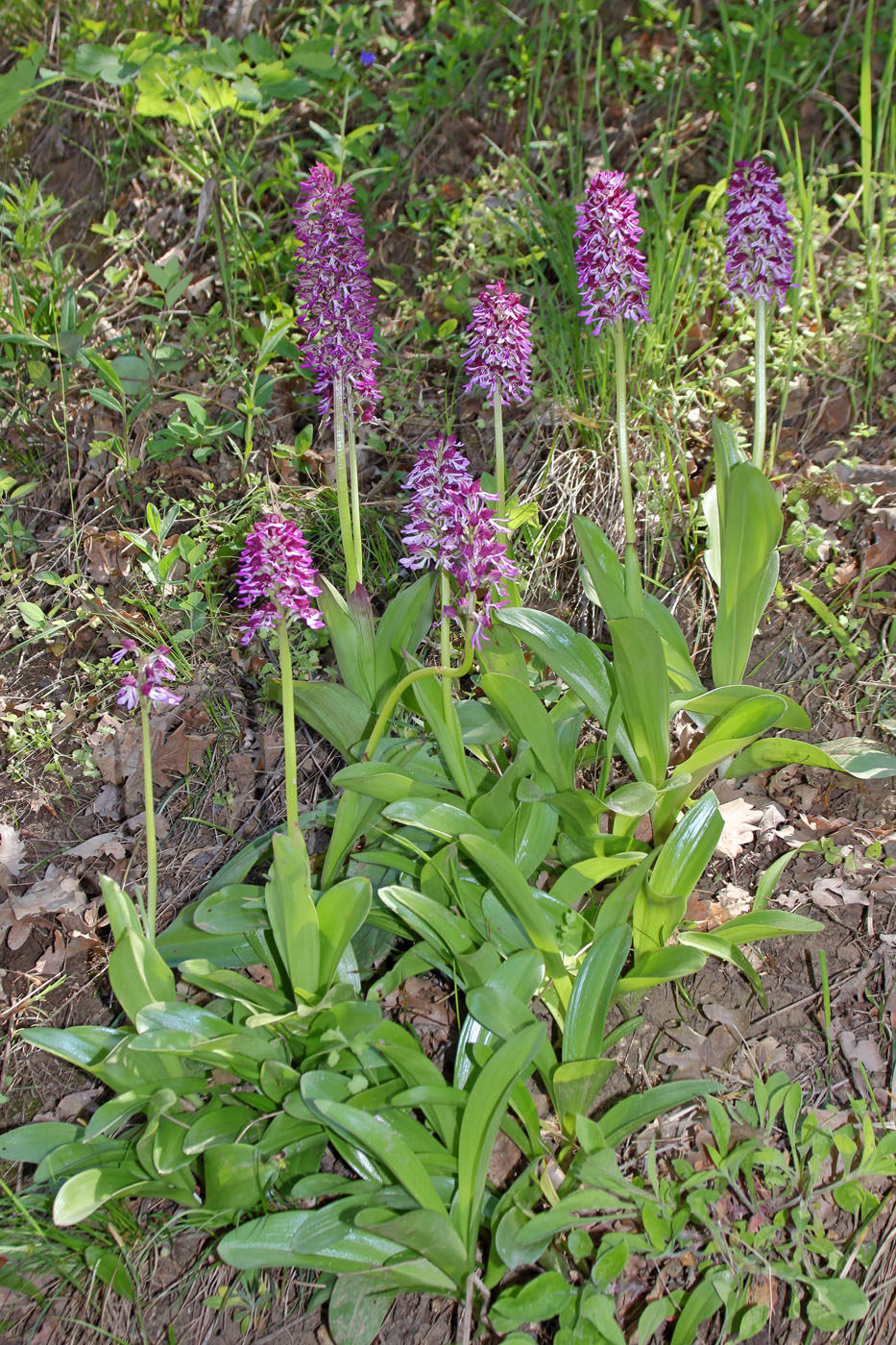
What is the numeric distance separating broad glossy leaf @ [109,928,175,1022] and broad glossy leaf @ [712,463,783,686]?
5.03 ft

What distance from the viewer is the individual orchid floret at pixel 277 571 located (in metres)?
1.86

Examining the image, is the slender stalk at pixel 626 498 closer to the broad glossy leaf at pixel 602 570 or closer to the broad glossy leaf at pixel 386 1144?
the broad glossy leaf at pixel 602 570

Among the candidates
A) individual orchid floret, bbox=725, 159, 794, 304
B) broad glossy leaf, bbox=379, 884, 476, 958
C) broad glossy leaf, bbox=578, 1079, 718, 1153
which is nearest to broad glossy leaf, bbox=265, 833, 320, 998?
broad glossy leaf, bbox=379, 884, 476, 958

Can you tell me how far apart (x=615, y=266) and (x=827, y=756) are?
124 cm

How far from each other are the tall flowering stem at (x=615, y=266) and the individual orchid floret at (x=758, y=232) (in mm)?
340

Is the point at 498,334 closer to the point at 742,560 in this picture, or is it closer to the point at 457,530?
the point at 457,530

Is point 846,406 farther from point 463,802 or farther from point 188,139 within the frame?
point 188,139

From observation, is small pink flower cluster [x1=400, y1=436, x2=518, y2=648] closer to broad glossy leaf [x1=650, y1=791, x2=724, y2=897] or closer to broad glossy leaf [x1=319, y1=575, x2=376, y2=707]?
broad glossy leaf [x1=319, y1=575, x2=376, y2=707]

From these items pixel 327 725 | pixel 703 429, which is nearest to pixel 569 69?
pixel 703 429

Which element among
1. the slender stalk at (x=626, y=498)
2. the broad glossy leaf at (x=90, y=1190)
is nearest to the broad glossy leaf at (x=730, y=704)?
the slender stalk at (x=626, y=498)

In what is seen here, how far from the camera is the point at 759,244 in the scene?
2.47 metres

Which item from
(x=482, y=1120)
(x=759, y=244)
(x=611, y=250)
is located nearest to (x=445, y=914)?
(x=482, y=1120)

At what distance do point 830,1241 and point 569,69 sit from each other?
4.86 metres

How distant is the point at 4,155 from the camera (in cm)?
514
